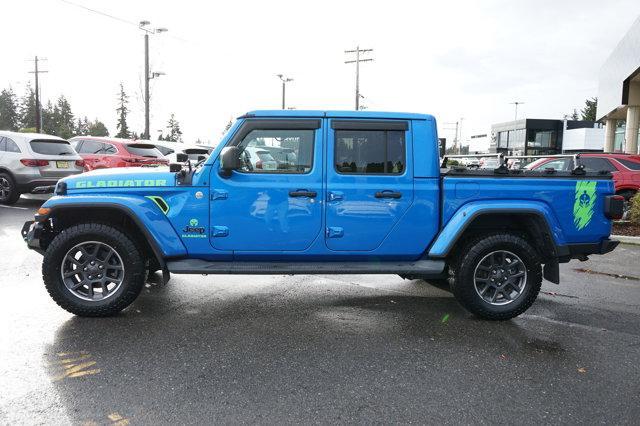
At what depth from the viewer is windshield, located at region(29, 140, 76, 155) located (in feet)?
39.9

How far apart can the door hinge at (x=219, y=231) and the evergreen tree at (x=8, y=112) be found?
366 feet

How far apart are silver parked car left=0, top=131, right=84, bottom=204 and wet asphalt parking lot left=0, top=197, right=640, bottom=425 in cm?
707

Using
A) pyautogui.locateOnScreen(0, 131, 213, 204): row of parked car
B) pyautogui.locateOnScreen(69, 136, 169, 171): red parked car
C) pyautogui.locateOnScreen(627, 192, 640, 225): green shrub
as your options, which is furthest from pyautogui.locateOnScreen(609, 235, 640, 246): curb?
pyautogui.locateOnScreen(69, 136, 169, 171): red parked car

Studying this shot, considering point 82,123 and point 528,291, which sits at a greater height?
point 82,123

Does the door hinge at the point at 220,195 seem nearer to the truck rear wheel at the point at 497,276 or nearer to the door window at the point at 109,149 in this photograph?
the truck rear wheel at the point at 497,276

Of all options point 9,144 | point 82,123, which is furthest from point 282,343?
point 82,123

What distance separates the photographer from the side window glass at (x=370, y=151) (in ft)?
15.6

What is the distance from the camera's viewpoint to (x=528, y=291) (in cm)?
482

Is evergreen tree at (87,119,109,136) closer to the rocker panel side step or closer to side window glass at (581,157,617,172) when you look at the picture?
side window glass at (581,157,617,172)

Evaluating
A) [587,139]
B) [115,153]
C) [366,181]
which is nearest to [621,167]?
[366,181]

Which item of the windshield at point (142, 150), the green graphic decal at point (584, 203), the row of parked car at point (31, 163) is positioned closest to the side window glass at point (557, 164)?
the green graphic decal at point (584, 203)

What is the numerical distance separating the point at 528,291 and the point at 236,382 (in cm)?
293

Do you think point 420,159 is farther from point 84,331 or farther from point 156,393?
point 84,331

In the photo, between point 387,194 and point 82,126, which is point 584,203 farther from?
point 82,126
